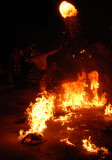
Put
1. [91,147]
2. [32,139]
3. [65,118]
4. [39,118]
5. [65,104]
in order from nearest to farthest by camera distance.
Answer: [91,147] < [32,139] < [39,118] < [65,118] < [65,104]

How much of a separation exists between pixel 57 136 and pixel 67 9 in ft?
29.7

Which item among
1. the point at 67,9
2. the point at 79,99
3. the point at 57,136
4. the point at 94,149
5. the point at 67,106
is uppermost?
the point at 67,9

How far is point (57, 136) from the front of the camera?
8.32m

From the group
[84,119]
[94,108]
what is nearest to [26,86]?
[94,108]

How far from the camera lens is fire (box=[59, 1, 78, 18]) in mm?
14555

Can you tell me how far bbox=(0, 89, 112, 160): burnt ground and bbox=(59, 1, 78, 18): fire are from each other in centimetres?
634

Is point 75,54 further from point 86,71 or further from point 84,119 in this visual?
point 84,119

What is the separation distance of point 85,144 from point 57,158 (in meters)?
1.19

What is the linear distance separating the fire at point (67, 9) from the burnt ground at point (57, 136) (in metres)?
6.34

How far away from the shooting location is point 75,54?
16250mm

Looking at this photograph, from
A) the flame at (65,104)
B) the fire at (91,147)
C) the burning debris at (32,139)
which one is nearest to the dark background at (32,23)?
the flame at (65,104)

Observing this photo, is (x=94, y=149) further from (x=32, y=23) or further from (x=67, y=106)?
(x=32, y=23)

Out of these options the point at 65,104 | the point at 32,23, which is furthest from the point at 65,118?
the point at 32,23

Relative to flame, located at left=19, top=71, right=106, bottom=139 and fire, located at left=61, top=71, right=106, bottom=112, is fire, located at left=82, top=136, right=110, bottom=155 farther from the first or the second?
fire, located at left=61, top=71, right=106, bottom=112
